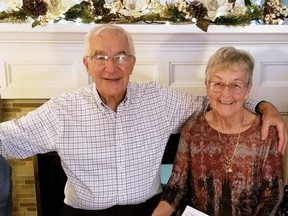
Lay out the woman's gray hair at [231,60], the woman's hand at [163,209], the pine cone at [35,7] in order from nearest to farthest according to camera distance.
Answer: the woman's gray hair at [231,60] < the woman's hand at [163,209] < the pine cone at [35,7]

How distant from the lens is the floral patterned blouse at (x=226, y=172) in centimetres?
158

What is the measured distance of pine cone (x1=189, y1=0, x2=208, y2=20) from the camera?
185cm

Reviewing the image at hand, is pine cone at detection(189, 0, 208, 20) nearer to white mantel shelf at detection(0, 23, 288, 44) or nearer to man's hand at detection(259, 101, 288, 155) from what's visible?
white mantel shelf at detection(0, 23, 288, 44)

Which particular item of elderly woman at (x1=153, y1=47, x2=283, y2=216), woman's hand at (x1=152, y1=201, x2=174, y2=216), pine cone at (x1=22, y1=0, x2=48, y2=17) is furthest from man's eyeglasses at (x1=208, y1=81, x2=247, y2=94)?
pine cone at (x1=22, y1=0, x2=48, y2=17)

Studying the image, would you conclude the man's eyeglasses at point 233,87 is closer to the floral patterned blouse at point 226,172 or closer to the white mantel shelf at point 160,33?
the floral patterned blouse at point 226,172

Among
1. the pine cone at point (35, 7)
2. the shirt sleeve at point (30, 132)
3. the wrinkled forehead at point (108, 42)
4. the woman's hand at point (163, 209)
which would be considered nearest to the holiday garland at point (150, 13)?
the pine cone at point (35, 7)

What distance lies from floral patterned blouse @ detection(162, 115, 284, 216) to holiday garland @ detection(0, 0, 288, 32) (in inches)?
19.9

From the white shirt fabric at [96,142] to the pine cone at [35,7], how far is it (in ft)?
1.45

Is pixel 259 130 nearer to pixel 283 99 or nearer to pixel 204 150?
pixel 204 150

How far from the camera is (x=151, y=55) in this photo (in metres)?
2.02

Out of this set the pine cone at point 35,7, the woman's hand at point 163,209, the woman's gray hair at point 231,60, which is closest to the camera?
the woman's gray hair at point 231,60

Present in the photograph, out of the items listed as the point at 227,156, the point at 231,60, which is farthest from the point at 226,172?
the point at 231,60

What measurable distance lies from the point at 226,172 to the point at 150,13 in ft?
2.67

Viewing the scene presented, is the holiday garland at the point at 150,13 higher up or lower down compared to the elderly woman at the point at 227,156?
higher up
